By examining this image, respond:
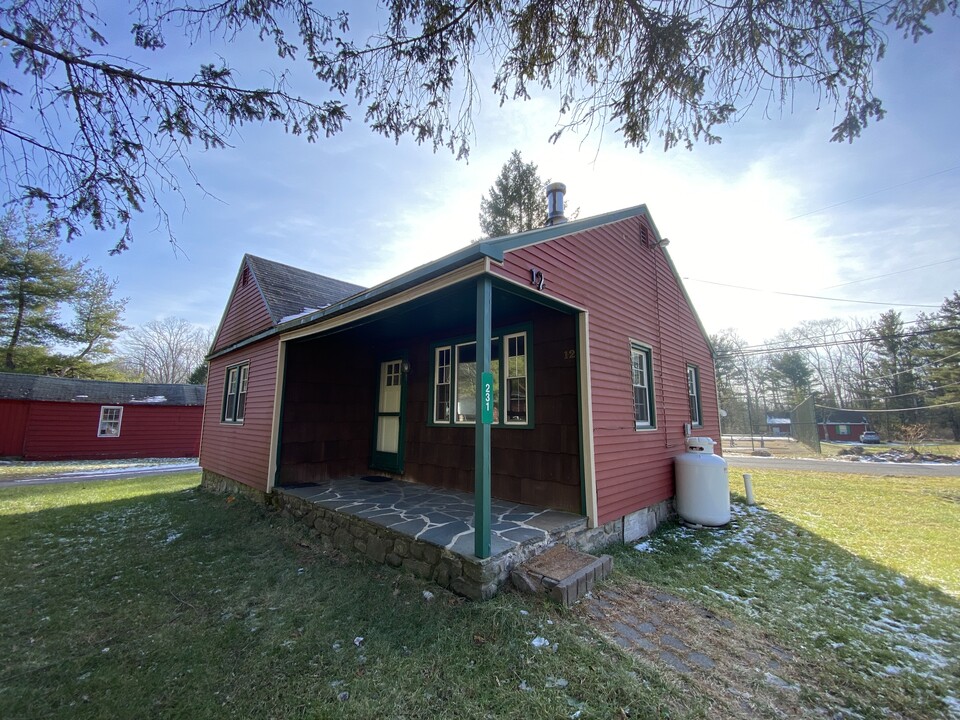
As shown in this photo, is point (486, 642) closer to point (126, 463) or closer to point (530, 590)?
point (530, 590)

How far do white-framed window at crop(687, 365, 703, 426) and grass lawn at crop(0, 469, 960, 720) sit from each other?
2.89 meters

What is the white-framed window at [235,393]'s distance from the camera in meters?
8.11

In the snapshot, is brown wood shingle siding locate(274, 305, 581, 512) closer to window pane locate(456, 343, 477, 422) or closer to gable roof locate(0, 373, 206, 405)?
window pane locate(456, 343, 477, 422)

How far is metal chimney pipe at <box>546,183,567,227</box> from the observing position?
5.97m

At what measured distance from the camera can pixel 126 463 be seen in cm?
1483

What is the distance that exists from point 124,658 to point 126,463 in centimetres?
1638

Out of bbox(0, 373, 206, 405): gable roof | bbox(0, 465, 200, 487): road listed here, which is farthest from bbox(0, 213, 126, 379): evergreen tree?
bbox(0, 465, 200, 487): road

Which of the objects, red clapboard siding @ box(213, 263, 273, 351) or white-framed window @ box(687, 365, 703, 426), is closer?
red clapboard siding @ box(213, 263, 273, 351)

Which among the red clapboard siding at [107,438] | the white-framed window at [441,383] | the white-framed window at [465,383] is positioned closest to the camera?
the white-framed window at [465,383]

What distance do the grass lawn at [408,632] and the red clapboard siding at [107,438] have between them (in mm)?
13441

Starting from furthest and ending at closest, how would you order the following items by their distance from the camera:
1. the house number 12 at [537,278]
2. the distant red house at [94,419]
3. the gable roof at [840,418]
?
the gable roof at [840,418] < the distant red house at [94,419] < the house number 12 at [537,278]

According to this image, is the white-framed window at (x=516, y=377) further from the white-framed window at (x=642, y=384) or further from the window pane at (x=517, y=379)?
the white-framed window at (x=642, y=384)

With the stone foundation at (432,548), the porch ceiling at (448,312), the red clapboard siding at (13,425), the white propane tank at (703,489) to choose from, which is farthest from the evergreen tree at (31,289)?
the white propane tank at (703,489)

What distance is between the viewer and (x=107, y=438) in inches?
625
